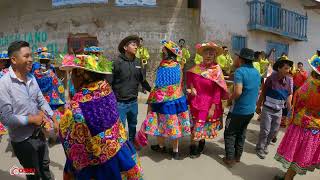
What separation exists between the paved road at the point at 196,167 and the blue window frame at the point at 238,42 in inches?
381

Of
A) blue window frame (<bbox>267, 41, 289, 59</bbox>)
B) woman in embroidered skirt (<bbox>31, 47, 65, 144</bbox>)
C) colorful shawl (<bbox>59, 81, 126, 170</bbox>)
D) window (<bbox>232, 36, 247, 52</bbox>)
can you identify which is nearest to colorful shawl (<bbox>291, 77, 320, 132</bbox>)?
colorful shawl (<bbox>59, 81, 126, 170</bbox>)

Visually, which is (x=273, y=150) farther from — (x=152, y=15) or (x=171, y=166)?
(x=152, y=15)

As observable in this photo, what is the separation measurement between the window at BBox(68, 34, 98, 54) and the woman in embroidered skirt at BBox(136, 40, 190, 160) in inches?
348

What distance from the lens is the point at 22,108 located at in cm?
360

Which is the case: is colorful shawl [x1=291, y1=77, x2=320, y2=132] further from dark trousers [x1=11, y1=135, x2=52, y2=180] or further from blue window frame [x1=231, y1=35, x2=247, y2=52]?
blue window frame [x1=231, y1=35, x2=247, y2=52]

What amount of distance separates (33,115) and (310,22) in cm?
1966

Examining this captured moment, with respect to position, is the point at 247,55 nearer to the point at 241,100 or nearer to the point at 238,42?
the point at 241,100

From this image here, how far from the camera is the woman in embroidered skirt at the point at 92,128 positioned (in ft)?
9.63

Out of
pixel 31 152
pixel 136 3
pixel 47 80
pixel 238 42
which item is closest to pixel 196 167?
pixel 31 152

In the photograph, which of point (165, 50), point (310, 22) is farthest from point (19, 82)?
point (310, 22)

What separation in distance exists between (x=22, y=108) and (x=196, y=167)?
Answer: 296 centimetres

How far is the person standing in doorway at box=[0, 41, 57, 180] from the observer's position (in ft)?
11.3

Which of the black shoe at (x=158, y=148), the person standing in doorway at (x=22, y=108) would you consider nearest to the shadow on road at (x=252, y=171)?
the black shoe at (x=158, y=148)

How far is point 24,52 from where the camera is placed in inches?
141
